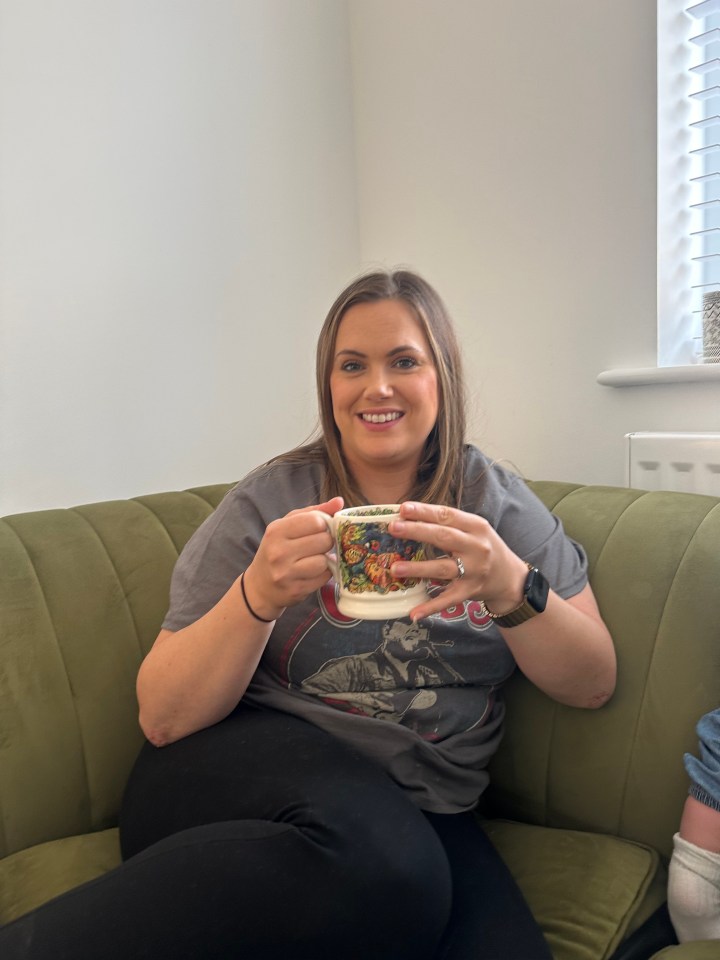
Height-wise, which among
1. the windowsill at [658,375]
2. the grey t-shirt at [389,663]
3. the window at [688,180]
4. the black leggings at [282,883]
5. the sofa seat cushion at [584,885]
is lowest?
the sofa seat cushion at [584,885]

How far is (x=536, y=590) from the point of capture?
38.6 inches

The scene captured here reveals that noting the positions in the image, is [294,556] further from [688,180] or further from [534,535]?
[688,180]

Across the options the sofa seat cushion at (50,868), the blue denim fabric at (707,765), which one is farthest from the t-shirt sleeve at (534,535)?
the sofa seat cushion at (50,868)

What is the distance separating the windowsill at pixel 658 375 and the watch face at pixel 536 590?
59 centimetres

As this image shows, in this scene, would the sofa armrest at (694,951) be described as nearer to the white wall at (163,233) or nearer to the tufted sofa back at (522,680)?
the tufted sofa back at (522,680)

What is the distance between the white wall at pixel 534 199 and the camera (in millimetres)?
1497

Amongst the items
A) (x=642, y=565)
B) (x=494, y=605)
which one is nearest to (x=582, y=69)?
(x=642, y=565)

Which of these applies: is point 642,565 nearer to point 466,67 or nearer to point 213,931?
point 213,931

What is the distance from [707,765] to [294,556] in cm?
55

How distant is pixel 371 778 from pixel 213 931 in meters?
0.24

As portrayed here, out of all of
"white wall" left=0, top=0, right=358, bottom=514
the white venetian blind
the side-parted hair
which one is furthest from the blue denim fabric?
"white wall" left=0, top=0, right=358, bottom=514

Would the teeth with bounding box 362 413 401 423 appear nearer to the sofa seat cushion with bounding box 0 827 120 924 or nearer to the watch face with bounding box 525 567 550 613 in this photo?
the watch face with bounding box 525 567 550 613

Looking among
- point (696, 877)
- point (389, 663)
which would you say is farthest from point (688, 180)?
point (696, 877)

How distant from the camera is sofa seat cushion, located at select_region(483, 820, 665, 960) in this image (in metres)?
0.96
